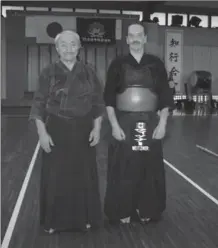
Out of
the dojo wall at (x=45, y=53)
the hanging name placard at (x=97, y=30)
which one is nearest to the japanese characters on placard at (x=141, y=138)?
the dojo wall at (x=45, y=53)

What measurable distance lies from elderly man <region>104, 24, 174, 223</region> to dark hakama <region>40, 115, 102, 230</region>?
20 cm

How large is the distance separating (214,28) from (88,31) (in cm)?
399

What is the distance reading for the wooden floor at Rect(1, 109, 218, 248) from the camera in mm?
2420

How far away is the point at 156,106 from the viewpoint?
8.76ft

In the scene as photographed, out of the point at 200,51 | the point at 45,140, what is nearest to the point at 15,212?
the point at 45,140

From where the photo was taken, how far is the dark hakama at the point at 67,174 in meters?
2.52

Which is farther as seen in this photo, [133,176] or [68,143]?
[133,176]

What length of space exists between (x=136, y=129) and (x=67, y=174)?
1.59 ft

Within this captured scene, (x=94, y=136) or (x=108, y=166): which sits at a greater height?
(x=94, y=136)

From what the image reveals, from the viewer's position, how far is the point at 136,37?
2566 mm

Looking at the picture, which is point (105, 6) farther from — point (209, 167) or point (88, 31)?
point (209, 167)

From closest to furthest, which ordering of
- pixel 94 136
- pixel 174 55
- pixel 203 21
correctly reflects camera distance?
pixel 94 136 < pixel 174 55 < pixel 203 21

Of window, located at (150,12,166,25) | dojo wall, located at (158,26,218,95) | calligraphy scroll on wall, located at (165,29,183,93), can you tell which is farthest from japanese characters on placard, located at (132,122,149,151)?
window, located at (150,12,166,25)

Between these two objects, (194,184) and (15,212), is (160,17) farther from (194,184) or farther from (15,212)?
(15,212)
